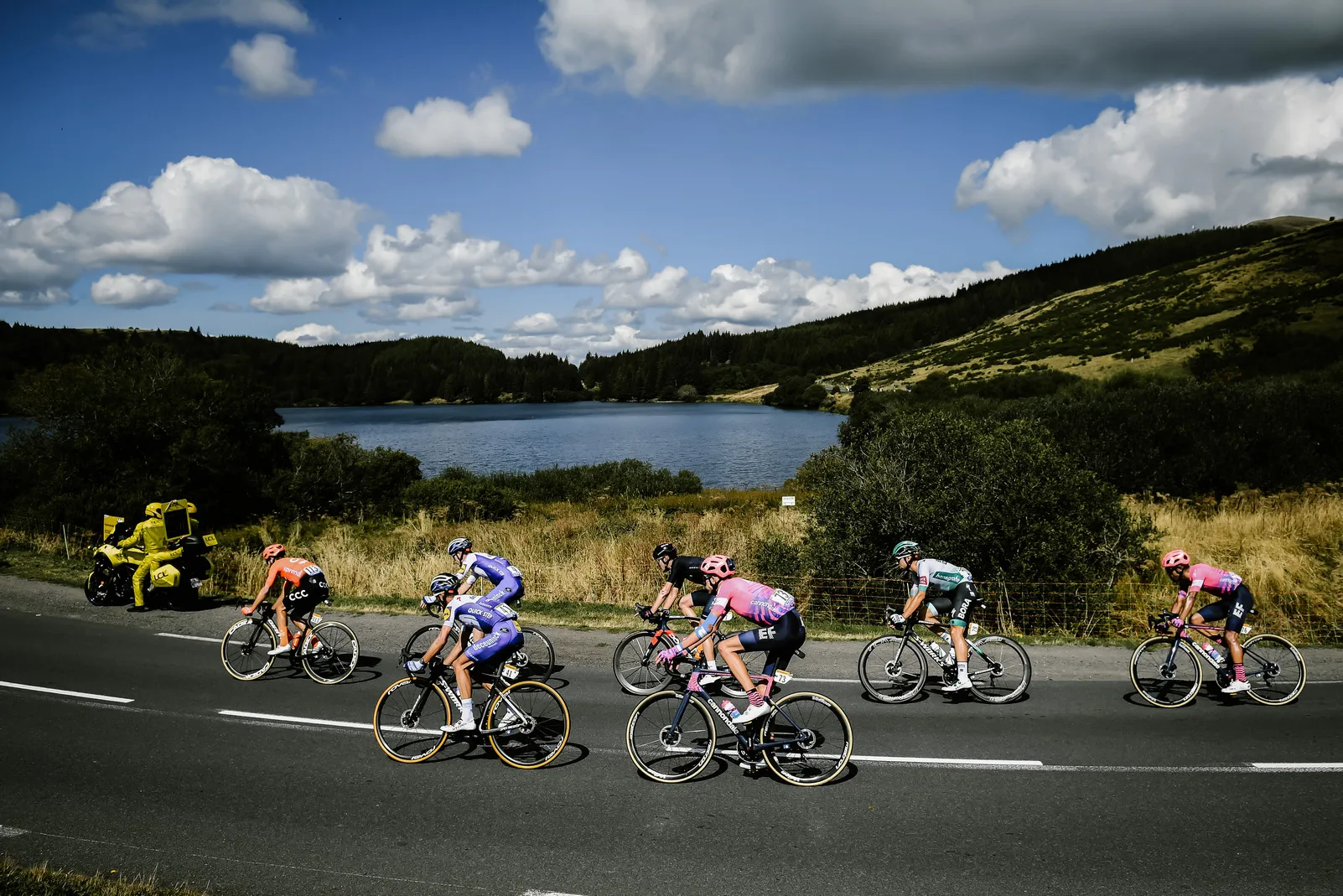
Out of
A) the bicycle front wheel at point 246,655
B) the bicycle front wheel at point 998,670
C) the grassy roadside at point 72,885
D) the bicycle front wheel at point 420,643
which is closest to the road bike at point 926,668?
the bicycle front wheel at point 998,670

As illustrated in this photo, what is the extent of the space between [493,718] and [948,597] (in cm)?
603

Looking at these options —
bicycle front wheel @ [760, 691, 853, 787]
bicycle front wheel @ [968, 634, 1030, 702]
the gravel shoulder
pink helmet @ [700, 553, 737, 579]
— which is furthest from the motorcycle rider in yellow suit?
bicycle front wheel @ [968, 634, 1030, 702]

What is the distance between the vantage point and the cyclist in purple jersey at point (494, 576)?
27.5 ft

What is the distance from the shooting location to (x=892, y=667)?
33.5 ft

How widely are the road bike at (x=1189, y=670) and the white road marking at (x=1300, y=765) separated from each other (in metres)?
1.89

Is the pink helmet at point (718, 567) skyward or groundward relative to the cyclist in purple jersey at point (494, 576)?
skyward

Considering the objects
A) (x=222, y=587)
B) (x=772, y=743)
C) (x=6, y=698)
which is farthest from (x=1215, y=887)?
(x=222, y=587)

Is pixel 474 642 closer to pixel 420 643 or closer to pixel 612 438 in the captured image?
pixel 420 643

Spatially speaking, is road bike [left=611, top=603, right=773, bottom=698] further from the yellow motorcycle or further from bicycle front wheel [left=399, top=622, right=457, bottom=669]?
Answer: the yellow motorcycle

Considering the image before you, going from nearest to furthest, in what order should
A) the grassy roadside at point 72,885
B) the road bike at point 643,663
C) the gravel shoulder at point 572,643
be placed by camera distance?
the grassy roadside at point 72,885, the road bike at point 643,663, the gravel shoulder at point 572,643

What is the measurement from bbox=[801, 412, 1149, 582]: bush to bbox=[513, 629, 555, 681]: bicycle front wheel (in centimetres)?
746

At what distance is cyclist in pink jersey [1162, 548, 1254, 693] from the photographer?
9.66 metres

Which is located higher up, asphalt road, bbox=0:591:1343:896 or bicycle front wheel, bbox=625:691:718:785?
bicycle front wheel, bbox=625:691:718:785

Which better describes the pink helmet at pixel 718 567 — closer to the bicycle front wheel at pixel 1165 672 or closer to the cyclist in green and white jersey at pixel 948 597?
the cyclist in green and white jersey at pixel 948 597
